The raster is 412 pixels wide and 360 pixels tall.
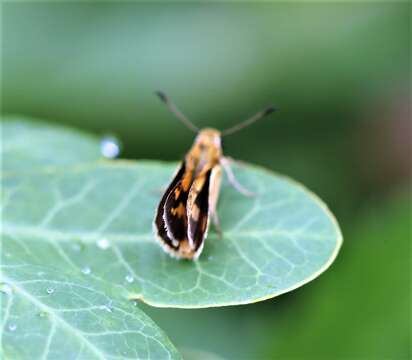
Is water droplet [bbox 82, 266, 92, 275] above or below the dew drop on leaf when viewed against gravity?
below

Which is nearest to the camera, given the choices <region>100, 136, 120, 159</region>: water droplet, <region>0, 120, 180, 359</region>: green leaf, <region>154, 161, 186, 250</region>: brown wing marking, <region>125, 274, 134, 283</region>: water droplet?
<region>0, 120, 180, 359</region>: green leaf

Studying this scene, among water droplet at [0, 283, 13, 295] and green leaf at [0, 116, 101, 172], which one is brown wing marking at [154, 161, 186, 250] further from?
green leaf at [0, 116, 101, 172]

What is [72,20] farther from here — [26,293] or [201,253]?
[26,293]

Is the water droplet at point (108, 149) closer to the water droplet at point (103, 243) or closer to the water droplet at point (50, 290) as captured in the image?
the water droplet at point (103, 243)

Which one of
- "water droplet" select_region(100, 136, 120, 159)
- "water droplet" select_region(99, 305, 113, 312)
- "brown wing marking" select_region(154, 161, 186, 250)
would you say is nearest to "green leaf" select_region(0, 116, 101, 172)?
"water droplet" select_region(100, 136, 120, 159)

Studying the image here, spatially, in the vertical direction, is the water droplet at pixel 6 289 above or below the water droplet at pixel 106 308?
above

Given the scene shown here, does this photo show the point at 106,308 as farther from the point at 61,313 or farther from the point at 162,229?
the point at 162,229

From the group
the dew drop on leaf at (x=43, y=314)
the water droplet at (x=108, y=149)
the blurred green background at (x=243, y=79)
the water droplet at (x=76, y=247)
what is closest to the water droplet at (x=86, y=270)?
the water droplet at (x=76, y=247)
